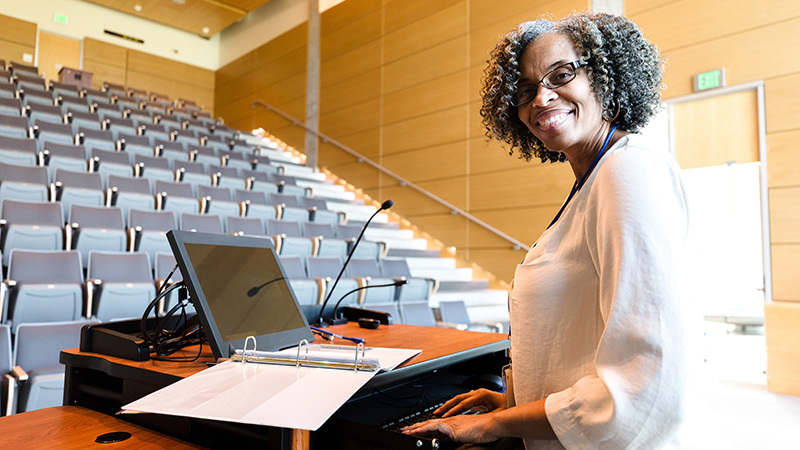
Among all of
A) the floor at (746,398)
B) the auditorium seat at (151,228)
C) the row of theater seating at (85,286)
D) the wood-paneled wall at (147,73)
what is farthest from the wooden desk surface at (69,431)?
the wood-paneled wall at (147,73)

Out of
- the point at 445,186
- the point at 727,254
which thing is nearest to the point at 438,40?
the point at 445,186

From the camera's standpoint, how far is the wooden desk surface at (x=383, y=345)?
0.65 metres

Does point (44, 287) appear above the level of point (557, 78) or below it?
below

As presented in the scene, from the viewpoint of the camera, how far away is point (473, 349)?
814 millimetres

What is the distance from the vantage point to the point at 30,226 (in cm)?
221

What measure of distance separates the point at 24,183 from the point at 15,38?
502 cm

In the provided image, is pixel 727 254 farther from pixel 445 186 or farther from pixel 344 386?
pixel 344 386

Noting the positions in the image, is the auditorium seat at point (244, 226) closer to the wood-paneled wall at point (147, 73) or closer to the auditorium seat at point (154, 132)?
the auditorium seat at point (154, 132)

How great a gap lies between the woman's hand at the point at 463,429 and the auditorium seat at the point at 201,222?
8.11 feet

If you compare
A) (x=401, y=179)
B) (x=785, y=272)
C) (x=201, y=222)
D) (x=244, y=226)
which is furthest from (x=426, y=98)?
(x=785, y=272)

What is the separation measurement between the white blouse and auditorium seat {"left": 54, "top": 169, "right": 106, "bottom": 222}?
2711 mm

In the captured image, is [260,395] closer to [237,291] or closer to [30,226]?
[237,291]

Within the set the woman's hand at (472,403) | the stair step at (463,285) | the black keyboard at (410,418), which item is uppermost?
the woman's hand at (472,403)

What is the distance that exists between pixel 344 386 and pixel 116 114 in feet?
16.6
